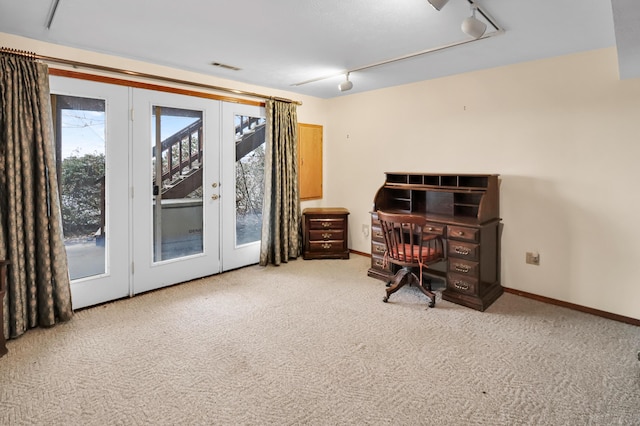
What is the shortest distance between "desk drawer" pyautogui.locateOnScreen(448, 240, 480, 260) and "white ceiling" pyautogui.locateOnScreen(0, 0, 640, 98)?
5.71ft

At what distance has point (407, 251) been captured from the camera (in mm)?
3461

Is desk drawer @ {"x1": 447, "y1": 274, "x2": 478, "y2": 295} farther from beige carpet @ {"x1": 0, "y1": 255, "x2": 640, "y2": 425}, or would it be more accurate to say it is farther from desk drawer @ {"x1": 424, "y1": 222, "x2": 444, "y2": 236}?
desk drawer @ {"x1": 424, "y1": 222, "x2": 444, "y2": 236}

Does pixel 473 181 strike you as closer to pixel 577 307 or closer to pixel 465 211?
pixel 465 211

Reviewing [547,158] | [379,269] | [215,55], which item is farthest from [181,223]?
[547,158]

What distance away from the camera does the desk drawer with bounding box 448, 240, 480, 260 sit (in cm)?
324

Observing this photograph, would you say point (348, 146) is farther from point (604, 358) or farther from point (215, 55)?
point (604, 358)

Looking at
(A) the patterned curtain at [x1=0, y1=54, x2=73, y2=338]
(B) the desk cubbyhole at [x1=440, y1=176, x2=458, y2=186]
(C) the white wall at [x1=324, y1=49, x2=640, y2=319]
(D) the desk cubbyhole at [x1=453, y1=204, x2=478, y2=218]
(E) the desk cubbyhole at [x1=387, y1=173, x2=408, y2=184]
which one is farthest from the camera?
(E) the desk cubbyhole at [x1=387, y1=173, x2=408, y2=184]

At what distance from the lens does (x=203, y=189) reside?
3.99 metres

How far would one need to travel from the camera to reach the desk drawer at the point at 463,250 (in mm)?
3244

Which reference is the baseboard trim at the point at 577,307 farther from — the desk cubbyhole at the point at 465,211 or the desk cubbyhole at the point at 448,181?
the desk cubbyhole at the point at 448,181

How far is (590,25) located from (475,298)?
2.31 meters

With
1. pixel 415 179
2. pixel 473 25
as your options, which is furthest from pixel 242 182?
pixel 473 25

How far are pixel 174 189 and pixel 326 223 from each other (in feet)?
6.65

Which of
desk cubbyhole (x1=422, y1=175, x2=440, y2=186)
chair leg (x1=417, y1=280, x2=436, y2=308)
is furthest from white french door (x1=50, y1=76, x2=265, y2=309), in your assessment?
chair leg (x1=417, y1=280, x2=436, y2=308)
